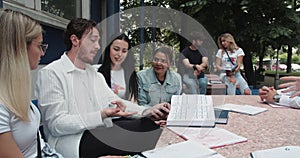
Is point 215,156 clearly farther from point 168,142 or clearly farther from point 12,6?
point 12,6

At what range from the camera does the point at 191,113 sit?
109 centimetres

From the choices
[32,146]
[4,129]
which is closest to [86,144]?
[32,146]

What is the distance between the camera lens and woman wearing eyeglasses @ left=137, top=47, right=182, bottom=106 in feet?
5.59

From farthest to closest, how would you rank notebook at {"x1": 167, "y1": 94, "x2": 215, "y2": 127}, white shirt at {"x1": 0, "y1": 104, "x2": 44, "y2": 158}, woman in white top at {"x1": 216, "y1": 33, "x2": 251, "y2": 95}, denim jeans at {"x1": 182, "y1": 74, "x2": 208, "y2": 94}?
woman in white top at {"x1": 216, "y1": 33, "x2": 251, "y2": 95}, denim jeans at {"x1": 182, "y1": 74, "x2": 208, "y2": 94}, notebook at {"x1": 167, "y1": 94, "x2": 215, "y2": 127}, white shirt at {"x1": 0, "y1": 104, "x2": 44, "y2": 158}

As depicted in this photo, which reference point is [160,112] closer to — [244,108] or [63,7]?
[244,108]

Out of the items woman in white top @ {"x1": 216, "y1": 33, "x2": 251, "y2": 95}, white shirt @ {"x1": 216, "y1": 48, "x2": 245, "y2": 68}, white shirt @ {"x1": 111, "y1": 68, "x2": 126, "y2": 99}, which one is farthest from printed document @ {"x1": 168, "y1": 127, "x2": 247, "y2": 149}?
white shirt @ {"x1": 216, "y1": 48, "x2": 245, "y2": 68}

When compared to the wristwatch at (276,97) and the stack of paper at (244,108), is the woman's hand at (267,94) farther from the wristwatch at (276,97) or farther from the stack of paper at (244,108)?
the stack of paper at (244,108)

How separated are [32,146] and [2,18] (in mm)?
440

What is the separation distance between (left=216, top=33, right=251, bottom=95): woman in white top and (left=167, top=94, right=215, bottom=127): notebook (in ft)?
7.15

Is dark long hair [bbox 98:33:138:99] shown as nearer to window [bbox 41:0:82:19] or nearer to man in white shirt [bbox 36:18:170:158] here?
man in white shirt [bbox 36:18:170:158]

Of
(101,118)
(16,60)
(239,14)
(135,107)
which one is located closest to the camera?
(16,60)

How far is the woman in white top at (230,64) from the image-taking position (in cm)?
338

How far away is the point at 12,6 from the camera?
1.57 m

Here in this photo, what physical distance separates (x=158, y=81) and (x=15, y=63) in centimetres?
110
